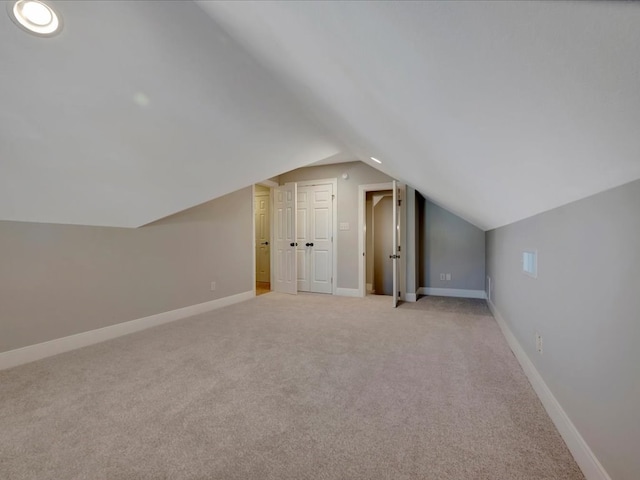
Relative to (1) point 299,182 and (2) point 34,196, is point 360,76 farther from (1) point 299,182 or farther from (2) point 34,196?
(1) point 299,182

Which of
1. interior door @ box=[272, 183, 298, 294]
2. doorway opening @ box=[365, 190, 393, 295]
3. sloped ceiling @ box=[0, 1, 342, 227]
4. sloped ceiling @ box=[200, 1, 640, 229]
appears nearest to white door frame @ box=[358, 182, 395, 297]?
doorway opening @ box=[365, 190, 393, 295]

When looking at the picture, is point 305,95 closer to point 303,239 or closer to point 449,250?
point 303,239

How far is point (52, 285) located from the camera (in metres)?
2.76

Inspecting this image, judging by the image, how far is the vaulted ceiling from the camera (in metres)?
0.65

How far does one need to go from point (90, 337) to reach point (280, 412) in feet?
8.06

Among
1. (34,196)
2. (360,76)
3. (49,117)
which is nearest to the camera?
(360,76)

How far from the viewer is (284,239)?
19.3 feet

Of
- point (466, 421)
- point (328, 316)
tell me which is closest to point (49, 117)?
point (466, 421)

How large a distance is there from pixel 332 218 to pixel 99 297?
3.78 meters

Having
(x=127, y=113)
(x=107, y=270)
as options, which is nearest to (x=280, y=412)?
(x=127, y=113)

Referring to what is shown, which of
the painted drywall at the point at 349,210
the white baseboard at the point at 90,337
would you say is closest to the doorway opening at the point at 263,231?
the painted drywall at the point at 349,210

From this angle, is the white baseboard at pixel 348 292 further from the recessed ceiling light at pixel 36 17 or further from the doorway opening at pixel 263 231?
the recessed ceiling light at pixel 36 17

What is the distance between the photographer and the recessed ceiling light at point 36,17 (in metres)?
1.29

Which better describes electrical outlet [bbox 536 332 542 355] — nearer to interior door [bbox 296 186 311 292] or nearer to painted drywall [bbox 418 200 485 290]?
painted drywall [bbox 418 200 485 290]
